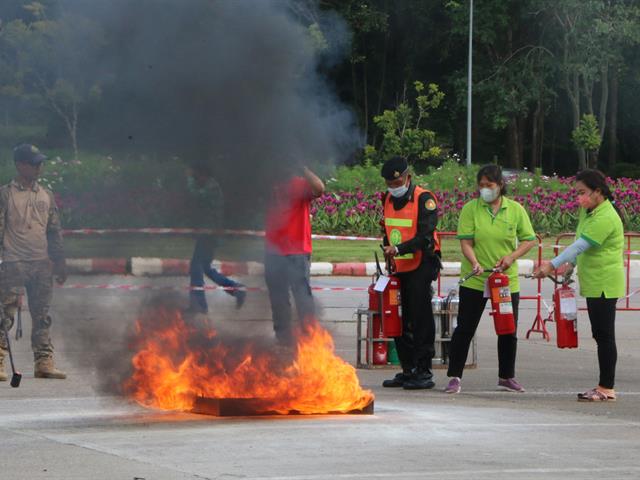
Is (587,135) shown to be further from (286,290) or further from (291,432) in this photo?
(291,432)

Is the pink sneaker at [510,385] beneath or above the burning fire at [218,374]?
beneath

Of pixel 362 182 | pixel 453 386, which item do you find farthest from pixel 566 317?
pixel 362 182

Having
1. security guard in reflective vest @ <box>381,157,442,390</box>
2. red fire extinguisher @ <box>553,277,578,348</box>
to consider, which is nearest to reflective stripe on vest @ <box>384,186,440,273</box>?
security guard in reflective vest @ <box>381,157,442,390</box>

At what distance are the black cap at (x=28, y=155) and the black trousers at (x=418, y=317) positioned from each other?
2.86 meters

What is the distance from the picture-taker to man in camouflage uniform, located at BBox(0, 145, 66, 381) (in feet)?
36.4

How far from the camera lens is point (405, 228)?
10906mm

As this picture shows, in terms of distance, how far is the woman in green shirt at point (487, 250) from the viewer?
10.8 m

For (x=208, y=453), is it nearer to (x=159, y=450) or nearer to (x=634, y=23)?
(x=159, y=450)

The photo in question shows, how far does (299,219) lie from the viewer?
1131 cm

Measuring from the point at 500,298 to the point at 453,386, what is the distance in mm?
734

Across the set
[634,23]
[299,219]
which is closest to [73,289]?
[299,219]

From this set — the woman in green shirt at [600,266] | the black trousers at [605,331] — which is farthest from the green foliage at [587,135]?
the black trousers at [605,331]

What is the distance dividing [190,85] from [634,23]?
45.9 m

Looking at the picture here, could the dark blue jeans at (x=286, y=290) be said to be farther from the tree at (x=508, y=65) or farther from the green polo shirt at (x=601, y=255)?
the tree at (x=508, y=65)
